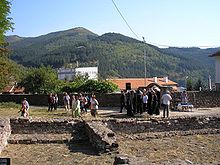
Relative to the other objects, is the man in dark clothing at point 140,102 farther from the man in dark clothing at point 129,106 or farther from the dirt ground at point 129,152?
the dirt ground at point 129,152

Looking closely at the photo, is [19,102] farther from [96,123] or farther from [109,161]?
[109,161]

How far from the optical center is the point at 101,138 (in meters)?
15.1

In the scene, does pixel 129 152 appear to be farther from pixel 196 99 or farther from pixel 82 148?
pixel 196 99

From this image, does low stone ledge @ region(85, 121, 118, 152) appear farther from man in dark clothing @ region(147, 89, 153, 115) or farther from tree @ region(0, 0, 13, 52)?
tree @ region(0, 0, 13, 52)

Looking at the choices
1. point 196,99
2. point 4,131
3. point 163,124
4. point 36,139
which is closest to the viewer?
point 4,131

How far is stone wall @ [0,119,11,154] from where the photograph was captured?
16.4 meters

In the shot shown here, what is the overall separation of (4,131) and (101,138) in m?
4.74

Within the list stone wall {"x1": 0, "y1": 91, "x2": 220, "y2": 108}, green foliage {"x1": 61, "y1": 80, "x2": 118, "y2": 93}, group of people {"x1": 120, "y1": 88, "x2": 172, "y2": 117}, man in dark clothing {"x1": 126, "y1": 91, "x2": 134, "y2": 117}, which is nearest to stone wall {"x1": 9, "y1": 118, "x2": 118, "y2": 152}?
group of people {"x1": 120, "y1": 88, "x2": 172, "y2": 117}

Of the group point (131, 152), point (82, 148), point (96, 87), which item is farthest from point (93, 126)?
point (96, 87)

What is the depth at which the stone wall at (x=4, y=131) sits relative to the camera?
646 inches

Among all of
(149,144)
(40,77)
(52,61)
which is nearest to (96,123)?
(149,144)

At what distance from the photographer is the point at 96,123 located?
19.1 metres

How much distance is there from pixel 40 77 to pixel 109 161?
63.2 meters

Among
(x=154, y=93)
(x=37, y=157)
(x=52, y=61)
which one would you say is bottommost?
(x=37, y=157)
